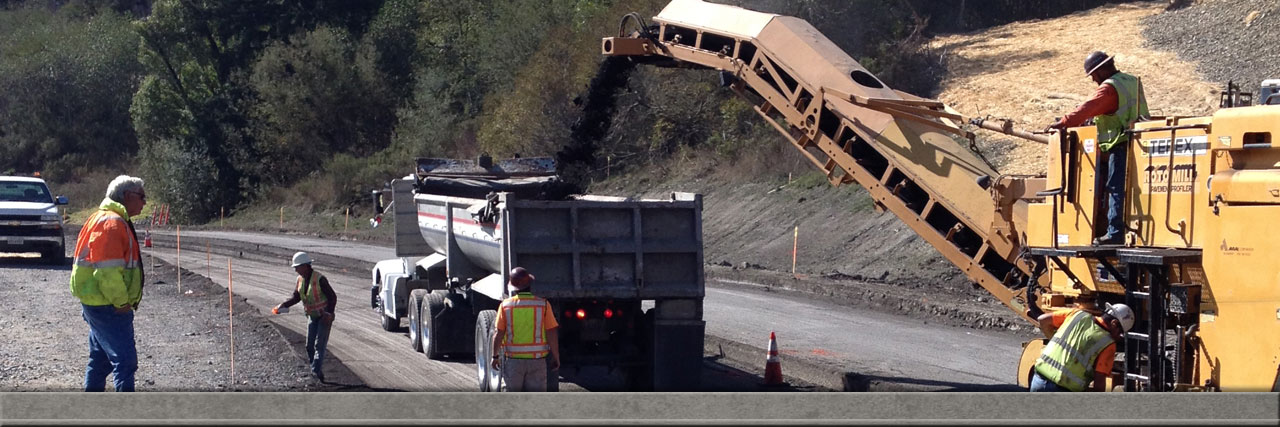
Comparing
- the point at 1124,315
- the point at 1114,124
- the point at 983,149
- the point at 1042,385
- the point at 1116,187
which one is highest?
the point at 983,149

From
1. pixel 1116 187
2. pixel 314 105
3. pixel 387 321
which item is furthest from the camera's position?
pixel 314 105

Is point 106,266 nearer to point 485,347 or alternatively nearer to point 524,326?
point 524,326

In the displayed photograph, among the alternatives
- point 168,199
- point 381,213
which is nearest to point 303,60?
point 168,199

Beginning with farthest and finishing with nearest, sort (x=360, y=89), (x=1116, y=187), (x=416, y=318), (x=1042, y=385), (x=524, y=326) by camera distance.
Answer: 1. (x=360, y=89)
2. (x=416, y=318)
3. (x=524, y=326)
4. (x=1116, y=187)
5. (x=1042, y=385)

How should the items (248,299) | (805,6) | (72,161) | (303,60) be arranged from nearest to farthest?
(248,299) → (805,6) → (303,60) → (72,161)

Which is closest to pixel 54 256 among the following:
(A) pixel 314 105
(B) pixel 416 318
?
(B) pixel 416 318

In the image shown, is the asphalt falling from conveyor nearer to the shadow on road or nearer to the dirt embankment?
the dirt embankment

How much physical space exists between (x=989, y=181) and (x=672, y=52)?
15.3 feet

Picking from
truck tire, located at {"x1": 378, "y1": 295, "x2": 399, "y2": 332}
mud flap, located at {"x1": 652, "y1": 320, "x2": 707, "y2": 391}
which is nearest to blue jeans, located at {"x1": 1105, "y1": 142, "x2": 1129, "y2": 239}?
mud flap, located at {"x1": 652, "y1": 320, "x2": 707, "y2": 391}

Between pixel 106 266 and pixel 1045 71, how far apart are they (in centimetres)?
3051

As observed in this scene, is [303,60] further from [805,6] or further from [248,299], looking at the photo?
[248,299]

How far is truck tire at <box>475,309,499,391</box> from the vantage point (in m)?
11.4

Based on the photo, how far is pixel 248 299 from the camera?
21.4 metres

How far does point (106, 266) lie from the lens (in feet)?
28.2
